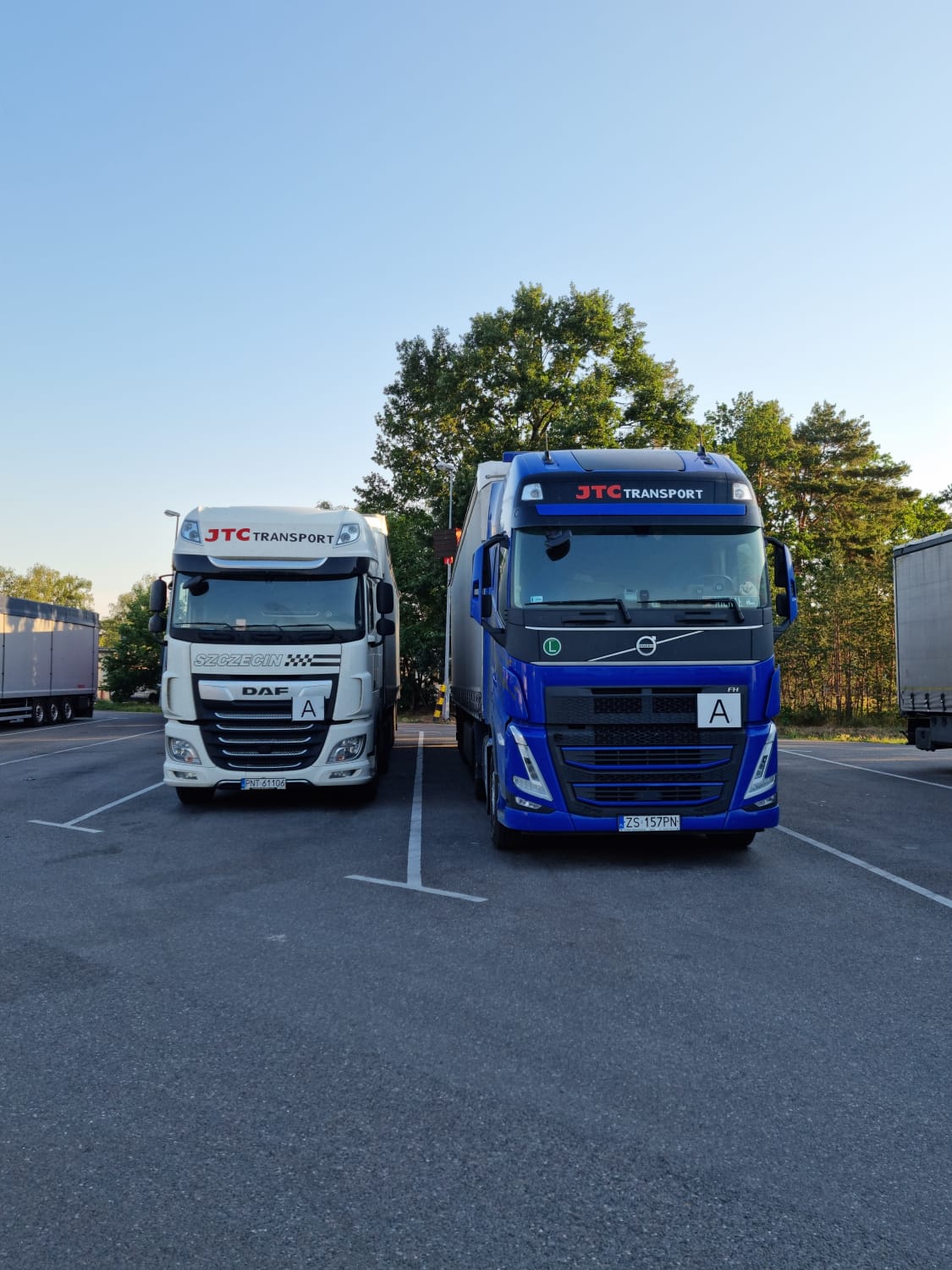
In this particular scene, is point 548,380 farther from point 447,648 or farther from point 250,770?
point 250,770

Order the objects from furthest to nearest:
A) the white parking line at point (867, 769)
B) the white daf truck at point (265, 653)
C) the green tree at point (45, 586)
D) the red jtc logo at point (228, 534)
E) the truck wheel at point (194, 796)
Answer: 1. the green tree at point (45, 586)
2. the white parking line at point (867, 769)
3. the truck wheel at point (194, 796)
4. the red jtc logo at point (228, 534)
5. the white daf truck at point (265, 653)

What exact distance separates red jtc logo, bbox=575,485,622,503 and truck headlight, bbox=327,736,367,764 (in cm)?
419

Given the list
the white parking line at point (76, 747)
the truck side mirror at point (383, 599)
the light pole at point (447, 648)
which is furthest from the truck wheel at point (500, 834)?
the light pole at point (447, 648)

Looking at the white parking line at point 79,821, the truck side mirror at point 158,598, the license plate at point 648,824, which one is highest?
the truck side mirror at point 158,598

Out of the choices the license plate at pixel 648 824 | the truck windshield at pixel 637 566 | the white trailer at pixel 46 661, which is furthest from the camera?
the white trailer at pixel 46 661

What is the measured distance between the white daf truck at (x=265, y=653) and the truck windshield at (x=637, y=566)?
339 cm

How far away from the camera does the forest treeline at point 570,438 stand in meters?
36.4

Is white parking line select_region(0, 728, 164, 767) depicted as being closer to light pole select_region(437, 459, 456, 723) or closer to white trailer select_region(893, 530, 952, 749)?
light pole select_region(437, 459, 456, 723)

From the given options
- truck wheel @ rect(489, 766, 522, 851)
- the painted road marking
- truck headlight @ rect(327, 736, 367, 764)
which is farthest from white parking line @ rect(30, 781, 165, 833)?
truck wheel @ rect(489, 766, 522, 851)

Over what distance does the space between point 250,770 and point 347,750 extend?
3.64ft

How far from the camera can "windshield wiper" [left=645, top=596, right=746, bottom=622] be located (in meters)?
8.07

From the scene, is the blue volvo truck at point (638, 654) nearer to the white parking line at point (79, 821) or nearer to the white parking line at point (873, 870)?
the white parking line at point (873, 870)

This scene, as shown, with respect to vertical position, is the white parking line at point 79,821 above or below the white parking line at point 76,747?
below

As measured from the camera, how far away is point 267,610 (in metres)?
10.9
